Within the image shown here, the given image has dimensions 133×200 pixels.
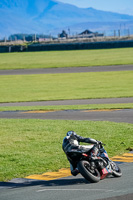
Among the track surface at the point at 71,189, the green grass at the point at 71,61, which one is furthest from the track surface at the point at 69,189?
the green grass at the point at 71,61

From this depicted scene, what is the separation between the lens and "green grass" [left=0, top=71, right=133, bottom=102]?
Answer: 141ft

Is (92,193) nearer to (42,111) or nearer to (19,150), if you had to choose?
(19,150)

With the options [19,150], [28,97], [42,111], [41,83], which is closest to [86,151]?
[19,150]

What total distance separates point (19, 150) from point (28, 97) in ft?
84.3

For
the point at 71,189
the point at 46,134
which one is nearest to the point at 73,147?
the point at 71,189

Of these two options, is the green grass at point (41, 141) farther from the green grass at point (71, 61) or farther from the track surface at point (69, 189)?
the green grass at point (71, 61)

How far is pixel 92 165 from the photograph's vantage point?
12297 millimetres

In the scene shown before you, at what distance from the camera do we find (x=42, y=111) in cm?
3225

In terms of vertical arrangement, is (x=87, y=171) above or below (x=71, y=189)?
above

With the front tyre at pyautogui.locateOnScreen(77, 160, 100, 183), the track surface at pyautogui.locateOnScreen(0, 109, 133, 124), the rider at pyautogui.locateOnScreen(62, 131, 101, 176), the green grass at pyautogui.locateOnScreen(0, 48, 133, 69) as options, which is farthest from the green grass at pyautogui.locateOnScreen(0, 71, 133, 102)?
the front tyre at pyautogui.locateOnScreen(77, 160, 100, 183)

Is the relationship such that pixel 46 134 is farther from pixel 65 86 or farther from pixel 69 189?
pixel 65 86

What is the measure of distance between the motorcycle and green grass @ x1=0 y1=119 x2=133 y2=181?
8.20ft

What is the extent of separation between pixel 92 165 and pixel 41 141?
7651mm

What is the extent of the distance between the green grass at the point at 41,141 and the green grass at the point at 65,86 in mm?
16505
